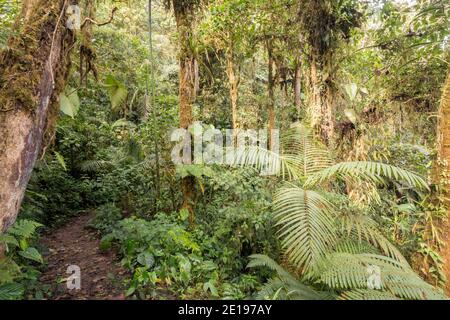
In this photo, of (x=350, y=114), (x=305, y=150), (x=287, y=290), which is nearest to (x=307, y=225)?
(x=287, y=290)

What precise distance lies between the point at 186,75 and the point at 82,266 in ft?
8.91

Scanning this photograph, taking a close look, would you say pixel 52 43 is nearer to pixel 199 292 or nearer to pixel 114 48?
pixel 199 292

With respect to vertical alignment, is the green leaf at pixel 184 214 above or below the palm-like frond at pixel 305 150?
below

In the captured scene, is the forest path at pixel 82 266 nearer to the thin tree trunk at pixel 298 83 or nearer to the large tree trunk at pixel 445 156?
the large tree trunk at pixel 445 156

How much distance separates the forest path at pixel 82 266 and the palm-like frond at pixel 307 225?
1.70m

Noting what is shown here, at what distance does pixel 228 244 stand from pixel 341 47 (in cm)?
333

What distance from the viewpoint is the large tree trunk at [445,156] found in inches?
129

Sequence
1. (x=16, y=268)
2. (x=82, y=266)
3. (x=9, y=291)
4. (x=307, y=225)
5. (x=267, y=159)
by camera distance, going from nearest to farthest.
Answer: (x=9, y=291), (x=16, y=268), (x=307, y=225), (x=82, y=266), (x=267, y=159)

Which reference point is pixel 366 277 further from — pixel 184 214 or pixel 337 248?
pixel 184 214

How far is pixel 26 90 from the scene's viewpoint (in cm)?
264

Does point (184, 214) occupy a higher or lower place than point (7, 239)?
lower

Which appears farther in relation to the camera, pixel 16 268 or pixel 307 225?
pixel 307 225

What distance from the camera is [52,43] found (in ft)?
9.25

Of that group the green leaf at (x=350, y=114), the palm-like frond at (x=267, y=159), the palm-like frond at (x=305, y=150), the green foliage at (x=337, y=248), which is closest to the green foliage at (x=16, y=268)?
the green foliage at (x=337, y=248)
